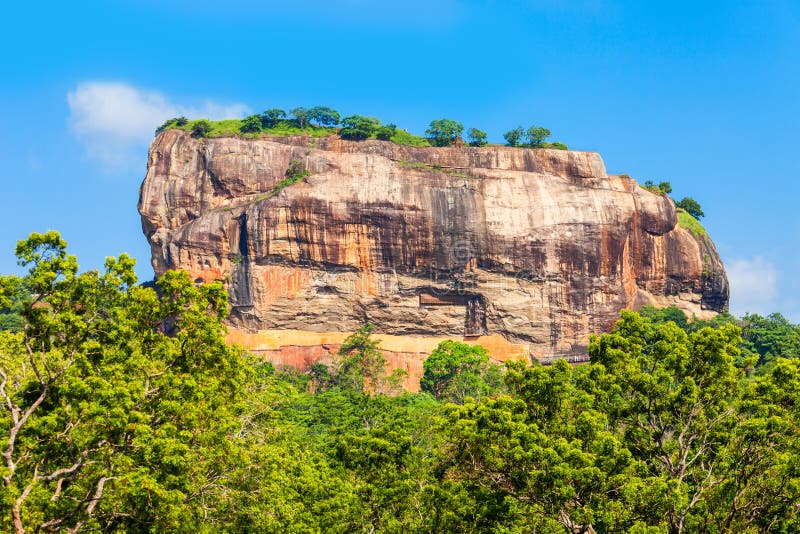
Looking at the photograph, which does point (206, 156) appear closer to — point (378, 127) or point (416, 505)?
point (378, 127)

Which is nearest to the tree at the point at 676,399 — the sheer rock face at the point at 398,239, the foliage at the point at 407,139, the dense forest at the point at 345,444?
the dense forest at the point at 345,444

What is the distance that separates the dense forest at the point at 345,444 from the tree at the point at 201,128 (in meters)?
46.5

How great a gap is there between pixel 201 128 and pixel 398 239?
16.6 meters

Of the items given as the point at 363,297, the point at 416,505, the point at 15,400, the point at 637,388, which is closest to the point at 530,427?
the point at 637,388

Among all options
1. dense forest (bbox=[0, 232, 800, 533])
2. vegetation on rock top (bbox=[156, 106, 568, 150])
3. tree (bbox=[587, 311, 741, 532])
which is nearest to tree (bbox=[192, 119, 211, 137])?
vegetation on rock top (bbox=[156, 106, 568, 150])

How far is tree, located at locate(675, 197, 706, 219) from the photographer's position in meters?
78.7

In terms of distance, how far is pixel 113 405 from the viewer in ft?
57.1

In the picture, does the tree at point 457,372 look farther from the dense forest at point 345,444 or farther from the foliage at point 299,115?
the dense forest at point 345,444

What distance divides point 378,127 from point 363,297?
13858 mm

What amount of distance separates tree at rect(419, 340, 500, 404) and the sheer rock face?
319 cm

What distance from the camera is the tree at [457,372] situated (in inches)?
2325

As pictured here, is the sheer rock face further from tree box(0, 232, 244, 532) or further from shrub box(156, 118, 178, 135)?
tree box(0, 232, 244, 532)

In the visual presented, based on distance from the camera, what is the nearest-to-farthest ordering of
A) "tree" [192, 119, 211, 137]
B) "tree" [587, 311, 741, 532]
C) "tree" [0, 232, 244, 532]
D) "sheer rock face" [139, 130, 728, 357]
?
"tree" [0, 232, 244, 532], "tree" [587, 311, 741, 532], "sheer rock face" [139, 130, 728, 357], "tree" [192, 119, 211, 137]

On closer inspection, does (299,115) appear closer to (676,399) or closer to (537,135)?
(537,135)
